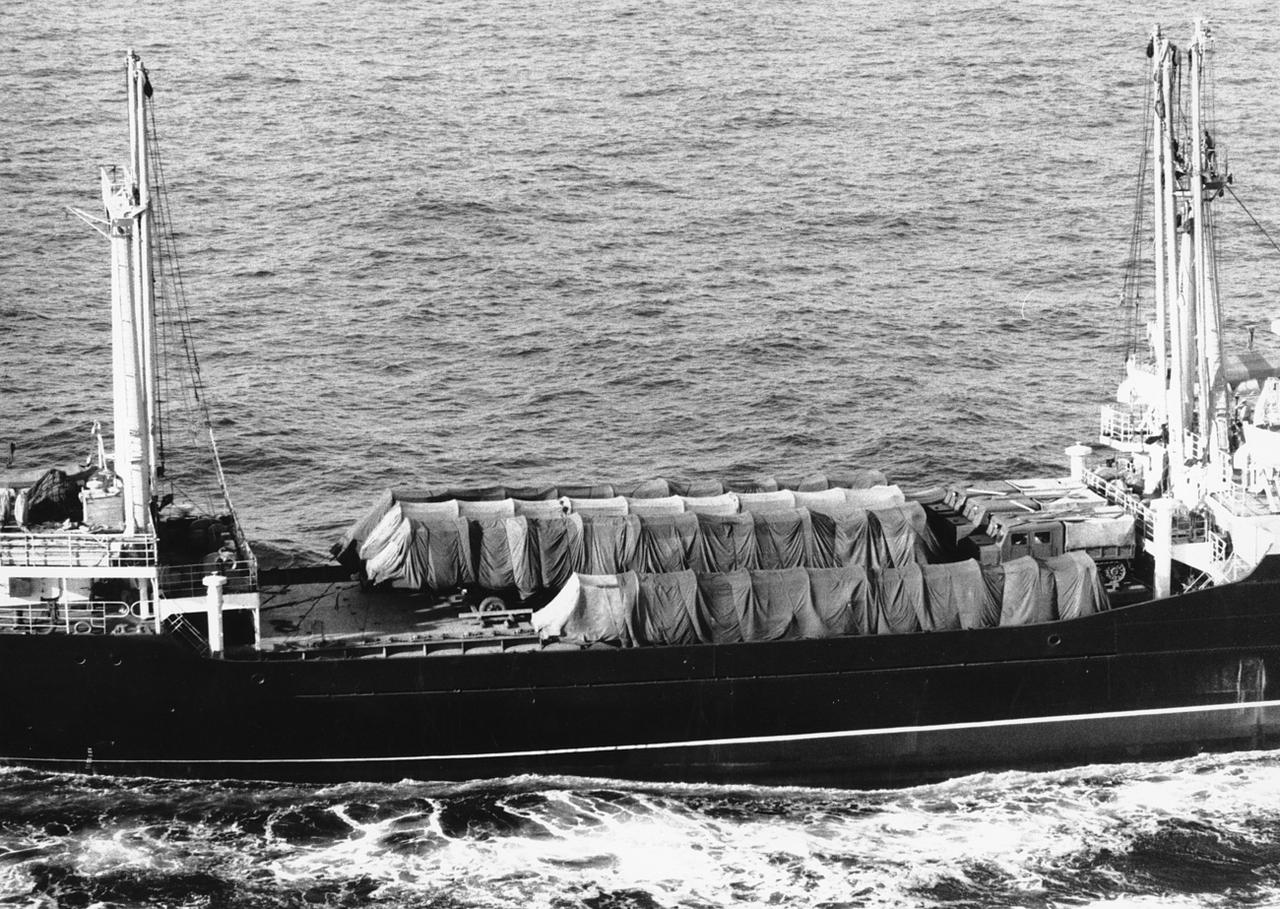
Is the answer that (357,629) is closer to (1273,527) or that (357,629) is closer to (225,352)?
(1273,527)

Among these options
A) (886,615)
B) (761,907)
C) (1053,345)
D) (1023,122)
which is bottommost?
(761,907)

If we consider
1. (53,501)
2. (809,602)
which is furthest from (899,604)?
(53,501)

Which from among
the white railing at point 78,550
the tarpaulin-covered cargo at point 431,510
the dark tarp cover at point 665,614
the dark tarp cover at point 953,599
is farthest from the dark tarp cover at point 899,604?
the white railing at point 78,550

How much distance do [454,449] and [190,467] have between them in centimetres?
844

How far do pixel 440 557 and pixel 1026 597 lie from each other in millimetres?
13423

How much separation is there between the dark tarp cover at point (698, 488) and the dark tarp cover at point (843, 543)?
3.18m

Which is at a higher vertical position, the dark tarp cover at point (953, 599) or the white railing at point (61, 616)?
the white railing at point (61, 616)

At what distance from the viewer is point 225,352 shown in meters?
68.1

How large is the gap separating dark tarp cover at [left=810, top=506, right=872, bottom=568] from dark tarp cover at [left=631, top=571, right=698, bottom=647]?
398 cm

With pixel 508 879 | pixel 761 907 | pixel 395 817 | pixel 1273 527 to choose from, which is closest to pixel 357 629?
pixel 395 817

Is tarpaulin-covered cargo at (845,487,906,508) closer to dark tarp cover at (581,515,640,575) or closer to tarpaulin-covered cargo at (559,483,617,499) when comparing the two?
dark tarp cover at (581,515,640,575)

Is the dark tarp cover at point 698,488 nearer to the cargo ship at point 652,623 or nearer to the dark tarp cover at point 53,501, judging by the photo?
the cargo ship at point 652,623

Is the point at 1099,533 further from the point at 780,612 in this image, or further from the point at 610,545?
the point at 610,545

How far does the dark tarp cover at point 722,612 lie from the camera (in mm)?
41250
